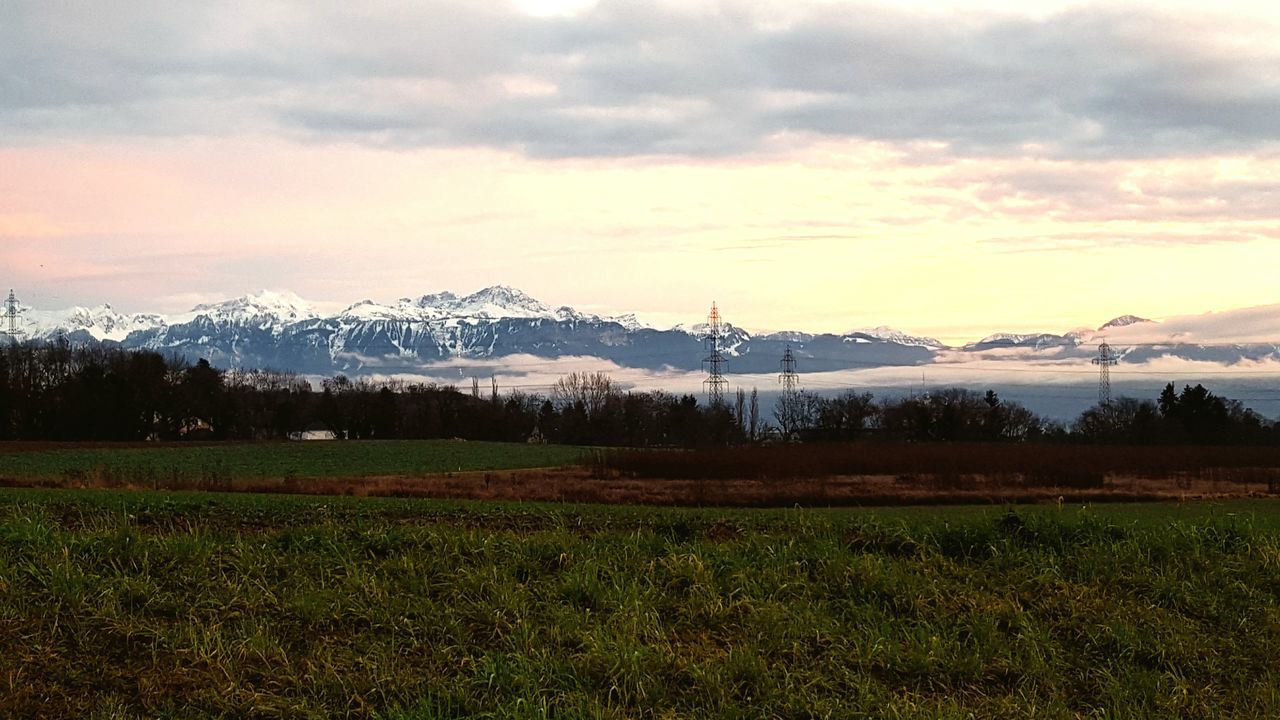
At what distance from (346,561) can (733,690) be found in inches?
246

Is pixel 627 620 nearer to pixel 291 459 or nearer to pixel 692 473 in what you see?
pixel 692 473

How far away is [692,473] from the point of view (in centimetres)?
6681

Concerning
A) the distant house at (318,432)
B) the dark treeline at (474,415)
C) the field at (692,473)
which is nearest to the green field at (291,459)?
the field at (692,473)

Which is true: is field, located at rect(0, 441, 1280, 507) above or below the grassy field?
below

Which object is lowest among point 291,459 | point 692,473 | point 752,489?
point 291,459

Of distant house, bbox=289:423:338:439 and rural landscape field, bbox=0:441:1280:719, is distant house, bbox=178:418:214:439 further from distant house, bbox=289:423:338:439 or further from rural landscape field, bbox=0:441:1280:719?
rural landscape field, bbox=0:441:1280:719

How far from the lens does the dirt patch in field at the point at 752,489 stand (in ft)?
136

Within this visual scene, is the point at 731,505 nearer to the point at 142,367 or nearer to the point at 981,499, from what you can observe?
the point at 981,499

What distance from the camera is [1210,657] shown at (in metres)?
13.9

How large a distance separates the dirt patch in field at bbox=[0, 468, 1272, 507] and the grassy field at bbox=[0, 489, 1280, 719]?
22461 millimetres

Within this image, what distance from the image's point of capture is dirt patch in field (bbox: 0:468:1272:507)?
4134 cm

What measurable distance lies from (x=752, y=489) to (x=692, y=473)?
17.0m

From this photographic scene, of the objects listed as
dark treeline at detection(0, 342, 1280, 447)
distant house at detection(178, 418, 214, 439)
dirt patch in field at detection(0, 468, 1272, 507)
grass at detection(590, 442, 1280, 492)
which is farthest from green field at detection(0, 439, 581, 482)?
distant house at detection(178, 418, 214, 439)

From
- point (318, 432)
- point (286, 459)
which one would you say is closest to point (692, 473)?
point (286, 459)
